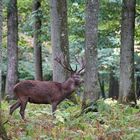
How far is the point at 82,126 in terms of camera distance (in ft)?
29.6

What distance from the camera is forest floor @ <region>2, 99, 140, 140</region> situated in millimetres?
7859

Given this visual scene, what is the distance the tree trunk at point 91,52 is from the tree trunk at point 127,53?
2699mm

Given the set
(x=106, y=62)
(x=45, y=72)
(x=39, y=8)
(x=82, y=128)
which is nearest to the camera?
(x=82, y=128)

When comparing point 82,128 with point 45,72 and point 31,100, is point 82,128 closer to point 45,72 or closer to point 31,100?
point 31,100

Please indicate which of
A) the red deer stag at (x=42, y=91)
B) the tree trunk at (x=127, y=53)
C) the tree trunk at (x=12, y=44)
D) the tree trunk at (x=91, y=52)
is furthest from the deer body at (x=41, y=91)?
the tree trunk at (x=12, y=44)

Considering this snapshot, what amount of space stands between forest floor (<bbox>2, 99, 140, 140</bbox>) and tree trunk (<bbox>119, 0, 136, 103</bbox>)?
218 centimetres

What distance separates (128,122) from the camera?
9.41 meters

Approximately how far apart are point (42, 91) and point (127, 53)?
10.6 ft

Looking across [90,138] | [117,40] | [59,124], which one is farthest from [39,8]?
[90,138]

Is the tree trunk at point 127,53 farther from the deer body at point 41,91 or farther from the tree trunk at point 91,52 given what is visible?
the tree trunk at point 91,52

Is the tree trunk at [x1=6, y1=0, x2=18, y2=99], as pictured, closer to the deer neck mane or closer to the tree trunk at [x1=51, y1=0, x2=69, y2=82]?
the tree trunk at [x1=51, y1=0, x2=69, y2=82]

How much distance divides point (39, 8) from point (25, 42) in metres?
8.55

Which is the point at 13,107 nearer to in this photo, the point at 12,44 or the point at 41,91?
the point at 41,91

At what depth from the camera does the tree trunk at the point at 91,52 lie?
10641 millimetres
